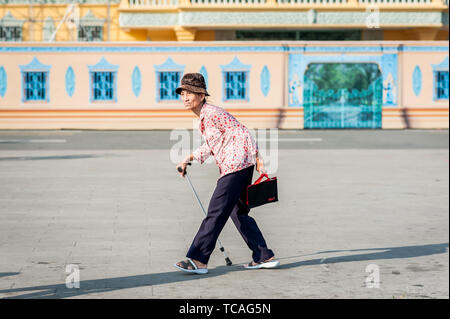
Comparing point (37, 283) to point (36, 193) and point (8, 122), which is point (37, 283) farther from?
point (8, 122)

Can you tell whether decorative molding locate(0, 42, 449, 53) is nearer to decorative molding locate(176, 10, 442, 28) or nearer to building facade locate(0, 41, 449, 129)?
building facade locate(0, 41, 449, 129)

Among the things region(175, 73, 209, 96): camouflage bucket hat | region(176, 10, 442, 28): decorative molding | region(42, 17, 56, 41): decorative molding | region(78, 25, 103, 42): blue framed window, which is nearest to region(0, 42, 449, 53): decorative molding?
region(176, 10, 442, 28): decorative molding

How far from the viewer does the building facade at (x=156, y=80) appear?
108ft

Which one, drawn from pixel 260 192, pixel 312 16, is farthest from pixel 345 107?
pixel 260 192

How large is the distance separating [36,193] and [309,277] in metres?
6.94

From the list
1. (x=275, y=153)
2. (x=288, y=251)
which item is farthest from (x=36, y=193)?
(x=275, y=153)

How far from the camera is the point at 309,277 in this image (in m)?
7.54

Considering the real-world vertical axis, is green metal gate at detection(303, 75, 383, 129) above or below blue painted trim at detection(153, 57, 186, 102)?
below

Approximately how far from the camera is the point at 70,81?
33.1 meters

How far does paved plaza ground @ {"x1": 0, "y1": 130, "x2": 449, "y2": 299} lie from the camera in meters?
7.25

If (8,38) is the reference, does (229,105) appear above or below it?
below

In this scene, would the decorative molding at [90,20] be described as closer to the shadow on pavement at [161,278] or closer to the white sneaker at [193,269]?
the shadow on pavement at [161,278]

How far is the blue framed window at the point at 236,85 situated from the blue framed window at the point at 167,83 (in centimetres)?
176

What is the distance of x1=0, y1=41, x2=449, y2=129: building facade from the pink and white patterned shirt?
25.2 metres
